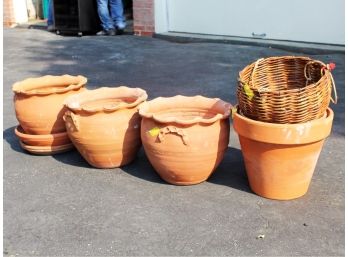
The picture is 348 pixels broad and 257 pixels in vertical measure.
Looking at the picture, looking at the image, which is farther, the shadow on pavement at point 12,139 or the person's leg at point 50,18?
the person's leg at point 50,18

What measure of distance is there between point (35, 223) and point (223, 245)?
1124 millimetres

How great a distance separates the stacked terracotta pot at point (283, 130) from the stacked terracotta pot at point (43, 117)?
58.6 inches

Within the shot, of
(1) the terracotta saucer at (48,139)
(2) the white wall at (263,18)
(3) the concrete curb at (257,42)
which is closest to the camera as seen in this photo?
(1) the terracotta saucer at (48,139)

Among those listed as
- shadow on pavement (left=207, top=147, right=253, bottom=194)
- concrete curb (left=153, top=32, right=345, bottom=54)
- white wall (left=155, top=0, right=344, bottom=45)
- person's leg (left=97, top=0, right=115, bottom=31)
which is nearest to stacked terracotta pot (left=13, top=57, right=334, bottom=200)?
shadow on pavement (left=207, top=147, right=253, bottom=194)

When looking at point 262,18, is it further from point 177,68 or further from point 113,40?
point 113,40

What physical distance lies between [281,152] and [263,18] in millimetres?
5569

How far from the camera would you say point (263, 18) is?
809cm

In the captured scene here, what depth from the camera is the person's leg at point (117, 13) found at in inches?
375

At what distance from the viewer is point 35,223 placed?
9.80 ft

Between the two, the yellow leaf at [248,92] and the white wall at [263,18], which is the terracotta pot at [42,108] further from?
the white wall at [263,18]

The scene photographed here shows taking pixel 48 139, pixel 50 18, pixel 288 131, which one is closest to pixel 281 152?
pixel 288 131

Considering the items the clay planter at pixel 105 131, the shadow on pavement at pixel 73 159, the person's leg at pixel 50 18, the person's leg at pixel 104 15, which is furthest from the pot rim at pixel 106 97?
the person's leg at pixel 50 18

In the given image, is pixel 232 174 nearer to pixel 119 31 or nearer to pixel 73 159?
pixel 73 159

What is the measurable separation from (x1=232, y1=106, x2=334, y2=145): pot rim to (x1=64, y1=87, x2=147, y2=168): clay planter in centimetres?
94
